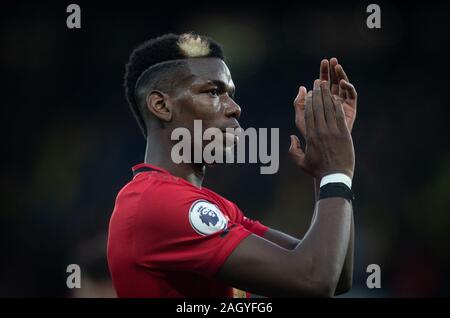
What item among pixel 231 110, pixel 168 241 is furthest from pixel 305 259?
pixel 231 110

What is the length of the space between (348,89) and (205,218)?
3.67 feet

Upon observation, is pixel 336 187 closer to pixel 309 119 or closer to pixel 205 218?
pixel 309 119

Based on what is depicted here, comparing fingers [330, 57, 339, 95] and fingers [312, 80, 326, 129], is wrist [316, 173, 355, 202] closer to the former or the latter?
fingers [312, 80, 326, 129]

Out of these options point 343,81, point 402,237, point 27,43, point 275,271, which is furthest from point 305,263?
point 27,43

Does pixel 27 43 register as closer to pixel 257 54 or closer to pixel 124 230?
pixel 257 54

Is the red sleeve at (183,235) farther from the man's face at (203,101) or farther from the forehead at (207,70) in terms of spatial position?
the forehead at (207,70)

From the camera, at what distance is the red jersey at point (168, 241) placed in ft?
7.27

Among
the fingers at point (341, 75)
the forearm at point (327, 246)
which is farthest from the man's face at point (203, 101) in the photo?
the forearm at point (327, 246)

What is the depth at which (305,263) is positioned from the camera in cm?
209

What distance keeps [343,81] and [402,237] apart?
5.11m

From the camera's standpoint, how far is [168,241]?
7.36 ft

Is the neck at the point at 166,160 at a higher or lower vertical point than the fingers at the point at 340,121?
lower

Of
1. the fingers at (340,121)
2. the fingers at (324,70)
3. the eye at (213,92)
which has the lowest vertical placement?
the fingers at (340,121)

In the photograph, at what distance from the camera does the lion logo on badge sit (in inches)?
88.4
